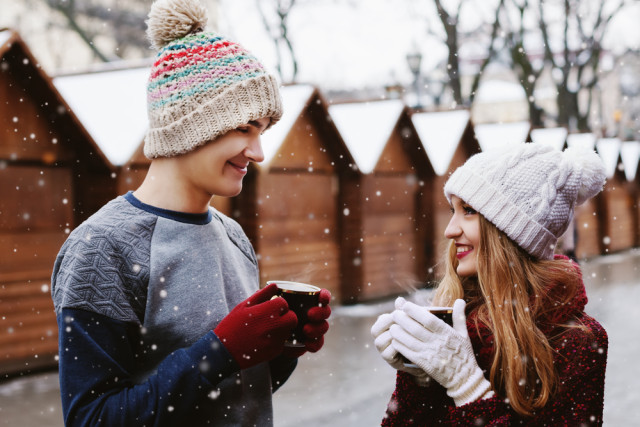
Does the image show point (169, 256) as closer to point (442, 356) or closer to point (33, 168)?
point (442, 356)

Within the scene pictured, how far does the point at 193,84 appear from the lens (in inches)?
83.4

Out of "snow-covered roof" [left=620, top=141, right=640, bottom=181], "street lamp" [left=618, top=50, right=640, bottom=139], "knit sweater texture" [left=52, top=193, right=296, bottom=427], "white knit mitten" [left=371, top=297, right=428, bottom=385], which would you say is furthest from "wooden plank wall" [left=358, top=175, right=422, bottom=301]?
"street lamp" [left=618, top=50, right=640, bottom=139]

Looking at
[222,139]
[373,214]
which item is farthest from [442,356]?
[373,214]

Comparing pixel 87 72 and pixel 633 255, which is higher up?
pixel 87 72

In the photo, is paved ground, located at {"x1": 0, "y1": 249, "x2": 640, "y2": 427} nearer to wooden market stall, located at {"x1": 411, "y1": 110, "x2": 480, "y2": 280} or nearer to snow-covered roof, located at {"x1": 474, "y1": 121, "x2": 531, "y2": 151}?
wooden market stall, located at {"x1": 411, "y1": 110, "x2": 480, "y2": 280}

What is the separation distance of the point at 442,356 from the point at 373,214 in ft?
35.5

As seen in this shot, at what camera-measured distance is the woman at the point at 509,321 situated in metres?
2.21

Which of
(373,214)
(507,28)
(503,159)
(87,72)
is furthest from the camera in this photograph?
(507,28)

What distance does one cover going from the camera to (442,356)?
86.4 inches

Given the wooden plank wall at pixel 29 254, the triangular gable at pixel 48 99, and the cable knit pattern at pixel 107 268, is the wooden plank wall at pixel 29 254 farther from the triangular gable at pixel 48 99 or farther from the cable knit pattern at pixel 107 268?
the cable knit pattern at pixel 107 268

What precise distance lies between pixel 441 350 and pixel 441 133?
12.9m

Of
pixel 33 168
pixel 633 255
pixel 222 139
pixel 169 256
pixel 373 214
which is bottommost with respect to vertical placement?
pixel 633 255

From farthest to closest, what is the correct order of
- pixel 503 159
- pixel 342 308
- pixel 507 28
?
1. pixel 507 28
2. pixel 342 308
3. pixel 503 159

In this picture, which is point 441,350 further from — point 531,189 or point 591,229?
point 591,229
